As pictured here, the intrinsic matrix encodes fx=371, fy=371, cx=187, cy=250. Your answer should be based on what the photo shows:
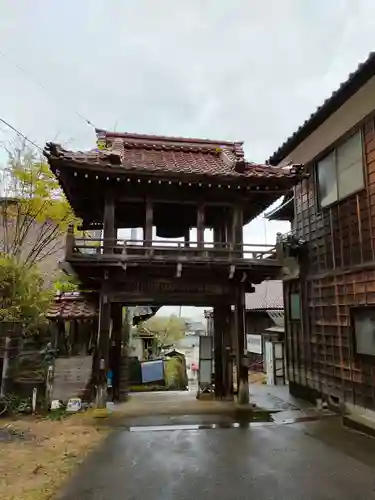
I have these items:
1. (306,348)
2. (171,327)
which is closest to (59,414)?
(306,348)

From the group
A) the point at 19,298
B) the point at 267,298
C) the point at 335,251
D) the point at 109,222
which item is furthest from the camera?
the point at 267,298

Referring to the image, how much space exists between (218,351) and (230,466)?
7.12m

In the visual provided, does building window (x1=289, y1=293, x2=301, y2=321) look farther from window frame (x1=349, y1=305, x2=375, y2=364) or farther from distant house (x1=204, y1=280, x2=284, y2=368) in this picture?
distant house (x1=204, y1=280, x2=284, y2=368)

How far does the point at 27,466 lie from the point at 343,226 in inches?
381

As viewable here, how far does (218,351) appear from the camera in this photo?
1348 centimetres

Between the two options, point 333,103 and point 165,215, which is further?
point 165,215

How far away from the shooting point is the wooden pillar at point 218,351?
517 inches

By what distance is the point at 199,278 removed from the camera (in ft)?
38.4

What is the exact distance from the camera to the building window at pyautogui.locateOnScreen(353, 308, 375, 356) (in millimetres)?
9406

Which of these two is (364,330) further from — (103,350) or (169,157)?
(169,157)

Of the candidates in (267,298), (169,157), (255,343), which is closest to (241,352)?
(169,157)

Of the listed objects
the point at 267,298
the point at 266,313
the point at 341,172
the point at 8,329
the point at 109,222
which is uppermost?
the point at 341,172

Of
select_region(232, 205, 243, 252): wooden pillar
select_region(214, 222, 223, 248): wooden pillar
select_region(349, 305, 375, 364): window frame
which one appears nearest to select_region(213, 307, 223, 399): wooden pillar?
select_region(214, 222, 223, 248): wooden pillar

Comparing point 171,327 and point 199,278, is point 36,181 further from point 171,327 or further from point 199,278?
point 171,327
